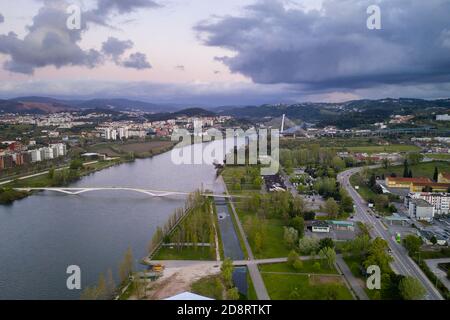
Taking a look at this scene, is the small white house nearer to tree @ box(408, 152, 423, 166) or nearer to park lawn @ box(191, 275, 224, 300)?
park lawn @ box(191, 275, 224, 300)

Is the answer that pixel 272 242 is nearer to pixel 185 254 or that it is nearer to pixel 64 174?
pixel 185 254

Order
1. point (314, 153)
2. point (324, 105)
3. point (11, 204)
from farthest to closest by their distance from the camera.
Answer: point (324, 105) < point (314, 153) < point (11, 204)

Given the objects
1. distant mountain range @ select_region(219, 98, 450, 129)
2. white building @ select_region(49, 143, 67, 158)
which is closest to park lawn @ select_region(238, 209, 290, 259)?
white building @ select_region(49, 143, 67, 158)

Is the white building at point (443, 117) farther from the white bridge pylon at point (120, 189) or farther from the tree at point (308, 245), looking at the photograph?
the tree at point (308, 245)

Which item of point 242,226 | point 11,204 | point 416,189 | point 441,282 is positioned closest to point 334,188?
point 416,189
